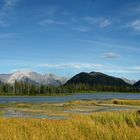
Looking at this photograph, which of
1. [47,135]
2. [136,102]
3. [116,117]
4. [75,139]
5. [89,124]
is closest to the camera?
[75,139]

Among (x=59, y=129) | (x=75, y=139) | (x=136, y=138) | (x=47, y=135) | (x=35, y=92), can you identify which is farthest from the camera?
(x=35, y=92)

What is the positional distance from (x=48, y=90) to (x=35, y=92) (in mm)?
9204

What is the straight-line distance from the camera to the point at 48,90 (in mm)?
198375

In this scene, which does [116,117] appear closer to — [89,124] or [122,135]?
[89,124]

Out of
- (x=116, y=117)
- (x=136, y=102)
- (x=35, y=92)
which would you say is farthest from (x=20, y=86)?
(x=116, y=117)

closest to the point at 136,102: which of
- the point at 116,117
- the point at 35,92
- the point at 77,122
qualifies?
the point at 116,117

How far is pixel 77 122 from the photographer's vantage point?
55.7 feet

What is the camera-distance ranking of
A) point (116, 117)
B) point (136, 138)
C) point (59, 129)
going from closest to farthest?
point (136, 138) → point (59, 129) → point (116, 117)

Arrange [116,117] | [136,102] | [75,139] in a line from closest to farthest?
[75,139], [116,117], [136,102]

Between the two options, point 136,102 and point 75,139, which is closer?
point 75,139

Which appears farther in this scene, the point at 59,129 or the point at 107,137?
the point at 59,129

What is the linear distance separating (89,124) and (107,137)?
302cm

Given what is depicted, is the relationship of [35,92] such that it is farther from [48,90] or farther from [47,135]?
[47,135]

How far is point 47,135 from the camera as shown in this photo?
13.9 metres
